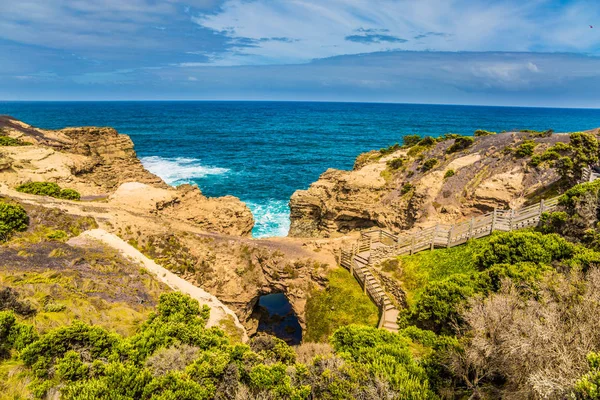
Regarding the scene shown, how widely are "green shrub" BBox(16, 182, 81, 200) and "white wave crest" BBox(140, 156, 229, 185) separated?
3551cm

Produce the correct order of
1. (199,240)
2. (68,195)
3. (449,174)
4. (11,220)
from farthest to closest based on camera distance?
(449,174) < (68,195) < (199,240) < (11,220)

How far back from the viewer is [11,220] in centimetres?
2475

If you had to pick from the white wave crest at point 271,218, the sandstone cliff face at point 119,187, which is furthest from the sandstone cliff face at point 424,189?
the sandstone cliff face at point 119,187

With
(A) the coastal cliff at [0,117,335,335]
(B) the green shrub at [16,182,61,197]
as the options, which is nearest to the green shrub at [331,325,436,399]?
(A) the coastal cliff at [0,117,335,335]

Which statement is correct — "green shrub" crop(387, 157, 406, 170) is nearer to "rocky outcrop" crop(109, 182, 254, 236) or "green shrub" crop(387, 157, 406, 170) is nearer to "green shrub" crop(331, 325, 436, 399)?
"rocky outcrop" crop(109, 182, 254, 236)

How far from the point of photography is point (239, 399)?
10695mm

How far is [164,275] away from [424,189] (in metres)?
25.7

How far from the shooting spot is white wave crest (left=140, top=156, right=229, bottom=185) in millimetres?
76000

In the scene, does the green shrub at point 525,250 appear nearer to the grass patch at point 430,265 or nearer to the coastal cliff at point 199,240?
the grass patch at point 430,265

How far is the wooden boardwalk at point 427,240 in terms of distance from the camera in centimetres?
2434

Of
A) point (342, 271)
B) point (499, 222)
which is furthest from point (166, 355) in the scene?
point (499, 222)

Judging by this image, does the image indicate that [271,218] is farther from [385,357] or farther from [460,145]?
[385,357]

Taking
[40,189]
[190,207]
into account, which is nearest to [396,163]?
[190,207]

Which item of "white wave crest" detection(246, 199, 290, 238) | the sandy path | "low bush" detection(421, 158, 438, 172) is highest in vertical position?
"low bush" detection(421, 158, 438, 172)
